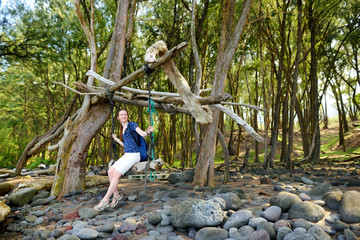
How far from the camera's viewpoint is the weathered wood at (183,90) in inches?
128

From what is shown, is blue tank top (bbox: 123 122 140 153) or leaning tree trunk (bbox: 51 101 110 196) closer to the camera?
blue tank top (bbox: 123 122 140 153)

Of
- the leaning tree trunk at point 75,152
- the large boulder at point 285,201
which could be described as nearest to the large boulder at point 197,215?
the large boulder at point 285,201

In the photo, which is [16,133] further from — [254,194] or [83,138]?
[254,194]

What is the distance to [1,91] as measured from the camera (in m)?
13.6

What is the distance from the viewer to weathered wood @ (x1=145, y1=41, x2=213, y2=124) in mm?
3253

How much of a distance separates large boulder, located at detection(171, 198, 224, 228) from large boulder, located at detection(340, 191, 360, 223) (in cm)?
160

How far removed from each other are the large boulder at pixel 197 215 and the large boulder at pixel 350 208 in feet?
5.25

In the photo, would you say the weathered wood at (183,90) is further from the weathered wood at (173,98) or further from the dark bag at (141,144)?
the dark bag at (141,144)

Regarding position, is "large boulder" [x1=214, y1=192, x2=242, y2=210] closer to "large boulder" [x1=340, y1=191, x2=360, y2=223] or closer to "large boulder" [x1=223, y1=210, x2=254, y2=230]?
"large boulder" [x1=223, y1=210, x2=254, y2=230]

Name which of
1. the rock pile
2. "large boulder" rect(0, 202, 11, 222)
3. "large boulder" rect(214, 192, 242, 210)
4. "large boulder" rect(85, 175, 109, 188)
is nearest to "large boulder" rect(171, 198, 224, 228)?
the rock pile

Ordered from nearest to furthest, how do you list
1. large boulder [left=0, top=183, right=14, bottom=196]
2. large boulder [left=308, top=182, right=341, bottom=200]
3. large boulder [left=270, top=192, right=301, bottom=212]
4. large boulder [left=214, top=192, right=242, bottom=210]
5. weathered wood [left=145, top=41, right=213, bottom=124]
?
weathered wood [left=145, top=41, right=213, bottom=124] < large boulder [left=270, top=192, right=301, bottom=212] < large boulder [left=214, top=192, right=242, bottom=210] < large boulder [left=308, top=182, right=341, bottom=200] < large boulder [left=0, top=183, right=14, bottom=196]

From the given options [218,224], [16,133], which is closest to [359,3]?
[218,224]

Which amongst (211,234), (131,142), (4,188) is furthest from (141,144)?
(4,188)

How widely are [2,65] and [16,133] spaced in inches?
384
